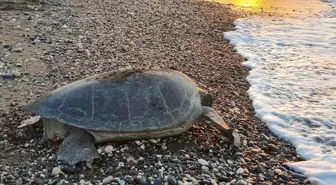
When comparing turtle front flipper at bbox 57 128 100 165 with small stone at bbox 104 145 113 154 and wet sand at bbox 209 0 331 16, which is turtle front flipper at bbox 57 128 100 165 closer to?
small stone at bbox 104 145 113 154

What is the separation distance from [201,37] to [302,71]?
2769 mm

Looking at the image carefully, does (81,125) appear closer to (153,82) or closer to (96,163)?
(96,163)

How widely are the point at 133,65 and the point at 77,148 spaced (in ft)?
10.9

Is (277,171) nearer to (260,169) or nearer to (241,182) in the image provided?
(260,169)

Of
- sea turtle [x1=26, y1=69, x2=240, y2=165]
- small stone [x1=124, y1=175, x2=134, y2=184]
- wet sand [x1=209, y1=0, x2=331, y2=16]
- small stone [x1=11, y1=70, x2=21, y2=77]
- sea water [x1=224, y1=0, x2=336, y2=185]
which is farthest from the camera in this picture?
wet sand [x1=209, y1=0, x2=331, y2=16]

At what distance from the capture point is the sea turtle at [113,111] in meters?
4.32

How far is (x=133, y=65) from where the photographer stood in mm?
7406

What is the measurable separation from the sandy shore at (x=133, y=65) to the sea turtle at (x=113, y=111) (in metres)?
0.16

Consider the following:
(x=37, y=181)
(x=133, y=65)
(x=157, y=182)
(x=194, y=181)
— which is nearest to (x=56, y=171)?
(x=37, y=181)

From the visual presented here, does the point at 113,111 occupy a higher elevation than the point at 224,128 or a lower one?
higher

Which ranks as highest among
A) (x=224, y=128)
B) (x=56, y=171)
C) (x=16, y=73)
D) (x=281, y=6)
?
(x=224, y=128)

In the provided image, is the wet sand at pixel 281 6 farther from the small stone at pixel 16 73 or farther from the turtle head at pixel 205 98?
the small stone at pixel 16 73

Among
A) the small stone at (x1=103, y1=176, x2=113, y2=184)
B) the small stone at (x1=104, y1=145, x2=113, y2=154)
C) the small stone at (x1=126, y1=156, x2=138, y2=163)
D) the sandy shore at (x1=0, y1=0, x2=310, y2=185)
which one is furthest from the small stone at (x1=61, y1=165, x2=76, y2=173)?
the small stone at (x1=126, y1=156, x2=138, y2=163)

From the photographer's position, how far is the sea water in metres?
5.19
